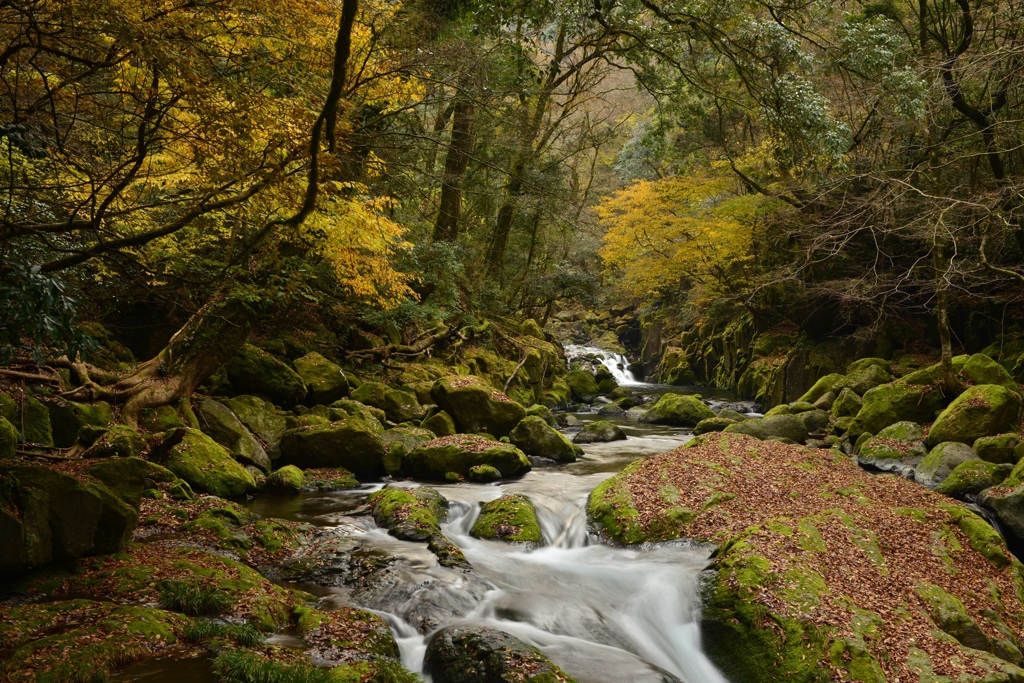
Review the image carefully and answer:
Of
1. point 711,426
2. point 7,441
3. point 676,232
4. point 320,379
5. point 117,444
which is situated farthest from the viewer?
point 676,232

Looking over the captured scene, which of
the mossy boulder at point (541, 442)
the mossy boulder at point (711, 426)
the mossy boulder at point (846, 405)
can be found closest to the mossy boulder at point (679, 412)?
the mossy boulder at point (711, 426)

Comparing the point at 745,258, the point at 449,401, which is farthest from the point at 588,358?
the point at 449,401

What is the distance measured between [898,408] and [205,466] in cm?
1388

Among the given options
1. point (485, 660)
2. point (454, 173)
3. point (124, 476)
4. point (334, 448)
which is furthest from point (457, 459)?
point (454, 173)

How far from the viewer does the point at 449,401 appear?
13.8m

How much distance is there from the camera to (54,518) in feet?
17.0

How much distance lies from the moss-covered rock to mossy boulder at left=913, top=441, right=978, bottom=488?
8177 mm

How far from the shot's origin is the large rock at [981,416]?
445 inches

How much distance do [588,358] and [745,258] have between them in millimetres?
11194

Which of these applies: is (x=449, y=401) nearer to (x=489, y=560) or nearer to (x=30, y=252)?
(x=489, y=560)

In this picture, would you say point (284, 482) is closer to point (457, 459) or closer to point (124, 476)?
point (457, 459)

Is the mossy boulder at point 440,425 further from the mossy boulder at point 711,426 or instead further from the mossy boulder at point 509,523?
the mossy boulder at point 711,426

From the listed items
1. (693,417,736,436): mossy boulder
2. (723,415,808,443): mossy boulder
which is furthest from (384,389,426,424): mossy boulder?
(693,417,736,436): mossy boulder

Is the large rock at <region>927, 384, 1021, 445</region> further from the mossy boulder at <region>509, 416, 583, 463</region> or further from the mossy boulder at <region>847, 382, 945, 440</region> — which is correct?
the mossy boulder at <region>509, 416, 583, 463</region>
